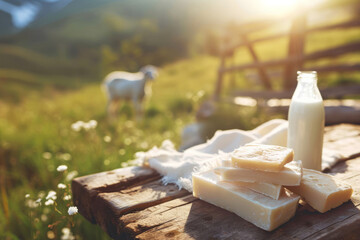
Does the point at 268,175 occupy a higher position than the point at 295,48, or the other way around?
the point at 295,48

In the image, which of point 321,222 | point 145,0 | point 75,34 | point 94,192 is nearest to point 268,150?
point 321,222

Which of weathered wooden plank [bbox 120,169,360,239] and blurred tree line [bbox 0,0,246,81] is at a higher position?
blurred tree line [bbox 0,0,246,81]

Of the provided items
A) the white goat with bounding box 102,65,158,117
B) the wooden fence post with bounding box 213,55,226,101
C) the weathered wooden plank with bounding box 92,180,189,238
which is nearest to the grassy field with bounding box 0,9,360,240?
the weathered wooden plank with bounding box 92,180,189,238

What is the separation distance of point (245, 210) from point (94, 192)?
76 centimetres

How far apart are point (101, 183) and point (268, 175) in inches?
34.6

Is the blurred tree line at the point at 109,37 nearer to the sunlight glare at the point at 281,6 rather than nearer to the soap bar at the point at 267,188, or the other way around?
the sunlight glare at the point at 281,6

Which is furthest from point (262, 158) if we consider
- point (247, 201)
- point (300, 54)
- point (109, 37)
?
point (109, 37)

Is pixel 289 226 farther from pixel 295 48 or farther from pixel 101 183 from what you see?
pixel 295 48

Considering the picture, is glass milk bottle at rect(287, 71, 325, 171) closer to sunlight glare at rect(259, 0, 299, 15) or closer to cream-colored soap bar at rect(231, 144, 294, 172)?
cream-colored soap bar at rect(231, 144, 294, 172)

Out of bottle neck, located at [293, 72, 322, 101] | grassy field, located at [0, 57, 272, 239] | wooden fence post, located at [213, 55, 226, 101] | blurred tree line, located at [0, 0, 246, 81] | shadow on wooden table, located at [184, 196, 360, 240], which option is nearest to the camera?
shadow on wooden table, located at [184, 196, 360, 240]

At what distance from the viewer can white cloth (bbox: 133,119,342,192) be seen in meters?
1.70

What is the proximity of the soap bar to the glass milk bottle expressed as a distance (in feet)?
1.49

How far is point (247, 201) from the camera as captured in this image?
124 centimetres

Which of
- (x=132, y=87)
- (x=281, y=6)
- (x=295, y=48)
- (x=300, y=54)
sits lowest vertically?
(x=132, y=87)
